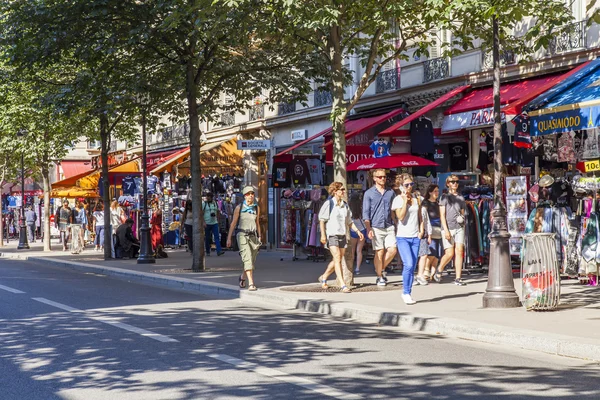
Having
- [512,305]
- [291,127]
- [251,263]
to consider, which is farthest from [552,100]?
[291,127]

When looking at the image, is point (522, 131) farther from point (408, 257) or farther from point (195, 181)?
point (195, 181)

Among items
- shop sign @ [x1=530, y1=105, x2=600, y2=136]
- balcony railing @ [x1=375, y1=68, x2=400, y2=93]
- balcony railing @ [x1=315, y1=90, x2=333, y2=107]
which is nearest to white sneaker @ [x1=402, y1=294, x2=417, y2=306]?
shop sign @ [x1=530, y1=105, x2=600, y2=136]

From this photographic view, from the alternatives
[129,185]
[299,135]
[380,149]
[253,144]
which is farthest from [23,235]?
[380,149]

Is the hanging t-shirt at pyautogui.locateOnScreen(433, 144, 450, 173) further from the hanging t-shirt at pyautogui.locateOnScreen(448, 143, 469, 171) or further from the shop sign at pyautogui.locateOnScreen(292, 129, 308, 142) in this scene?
the shop sign at pyautogui.locateOnScreen(292, 129, 308, 142)

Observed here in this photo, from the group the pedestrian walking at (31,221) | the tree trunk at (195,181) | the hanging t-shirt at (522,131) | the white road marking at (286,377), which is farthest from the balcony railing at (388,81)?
the pedestrian walking at (31,221)

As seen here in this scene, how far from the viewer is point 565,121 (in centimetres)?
1406

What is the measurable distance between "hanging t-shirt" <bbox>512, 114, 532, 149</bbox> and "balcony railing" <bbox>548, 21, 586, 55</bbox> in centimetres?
Result: 290

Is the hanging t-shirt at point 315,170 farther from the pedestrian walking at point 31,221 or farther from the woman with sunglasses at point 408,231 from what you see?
the pedestrian walking at point 31,221

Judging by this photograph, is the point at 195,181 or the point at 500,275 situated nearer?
the point at 500,275

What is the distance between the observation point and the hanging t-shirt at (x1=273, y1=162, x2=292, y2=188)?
2508 cm

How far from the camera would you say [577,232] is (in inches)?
592

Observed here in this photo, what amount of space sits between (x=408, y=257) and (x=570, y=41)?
24.0 ft

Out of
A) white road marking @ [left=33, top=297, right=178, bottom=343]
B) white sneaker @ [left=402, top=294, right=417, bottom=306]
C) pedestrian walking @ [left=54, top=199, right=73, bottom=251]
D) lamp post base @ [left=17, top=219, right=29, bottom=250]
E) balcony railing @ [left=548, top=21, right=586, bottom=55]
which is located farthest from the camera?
lamp post base @ [left=17, top=219, right=29, bottom=250]

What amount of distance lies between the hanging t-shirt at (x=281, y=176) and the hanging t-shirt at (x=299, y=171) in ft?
0.51
